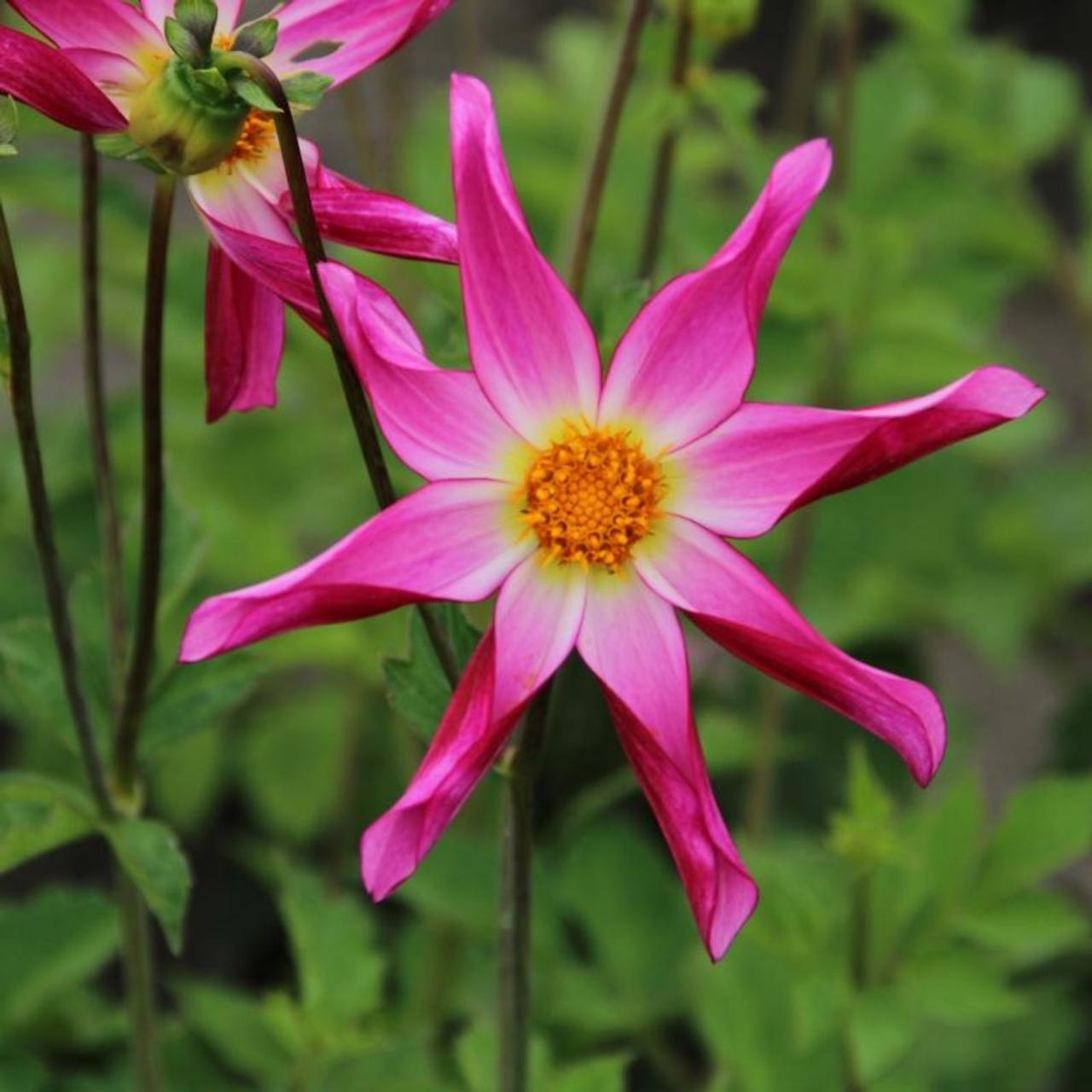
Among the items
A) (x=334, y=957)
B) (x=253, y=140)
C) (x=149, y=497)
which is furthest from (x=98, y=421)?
(x=334, y=957)

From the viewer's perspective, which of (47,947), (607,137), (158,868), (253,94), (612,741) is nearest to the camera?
(253,94)

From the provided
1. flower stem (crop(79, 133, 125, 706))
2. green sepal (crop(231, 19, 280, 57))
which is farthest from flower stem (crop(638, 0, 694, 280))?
green sepal (crop(231, 19, 280, 57))

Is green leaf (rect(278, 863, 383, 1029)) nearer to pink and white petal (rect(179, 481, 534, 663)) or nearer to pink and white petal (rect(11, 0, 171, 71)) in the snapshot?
pink and white petal (rect(179, 481, 534, 663))

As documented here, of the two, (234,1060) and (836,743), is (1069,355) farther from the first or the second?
(234,1060)


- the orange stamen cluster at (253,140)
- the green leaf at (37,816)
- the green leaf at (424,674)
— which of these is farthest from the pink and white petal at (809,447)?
the green leaf at (37,816)

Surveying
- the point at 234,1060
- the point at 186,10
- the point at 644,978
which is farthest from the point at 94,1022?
the point at 186,10

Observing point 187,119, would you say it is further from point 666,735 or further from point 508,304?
point 666,735
